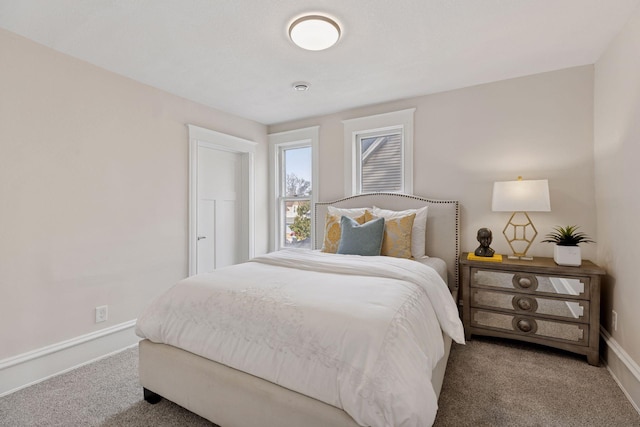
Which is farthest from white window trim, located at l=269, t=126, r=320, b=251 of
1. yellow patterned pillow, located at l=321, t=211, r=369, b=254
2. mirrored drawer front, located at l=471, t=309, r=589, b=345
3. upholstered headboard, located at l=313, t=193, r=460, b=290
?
mirrored drawer front, located at l=471, t=309, r=589, b=345

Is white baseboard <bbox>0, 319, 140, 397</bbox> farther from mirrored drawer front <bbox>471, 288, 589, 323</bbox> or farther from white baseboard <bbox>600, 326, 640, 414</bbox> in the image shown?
white baseboard <bbox>600, 326, 640, 414</bbox>

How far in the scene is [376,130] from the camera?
3484 mm

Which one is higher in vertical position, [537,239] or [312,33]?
[312,33]

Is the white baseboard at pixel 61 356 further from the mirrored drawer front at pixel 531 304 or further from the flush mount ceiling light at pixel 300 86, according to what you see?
the mirrored drawer front at pixel 531 304

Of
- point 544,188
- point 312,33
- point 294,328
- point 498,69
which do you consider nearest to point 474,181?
point 544,188

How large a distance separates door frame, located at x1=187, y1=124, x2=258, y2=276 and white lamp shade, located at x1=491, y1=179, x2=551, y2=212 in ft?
9.21

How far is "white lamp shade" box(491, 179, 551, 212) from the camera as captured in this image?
237cm

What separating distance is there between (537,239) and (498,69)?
153 centimetres

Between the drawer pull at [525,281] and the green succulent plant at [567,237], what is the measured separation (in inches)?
12.3

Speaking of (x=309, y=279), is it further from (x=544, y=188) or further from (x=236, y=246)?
(x=236, y=246)

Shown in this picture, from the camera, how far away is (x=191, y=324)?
5.32ft

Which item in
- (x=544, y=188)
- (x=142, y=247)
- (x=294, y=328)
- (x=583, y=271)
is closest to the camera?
(x=294, y=328)

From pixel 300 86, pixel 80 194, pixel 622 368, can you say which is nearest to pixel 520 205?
pixel 622 368

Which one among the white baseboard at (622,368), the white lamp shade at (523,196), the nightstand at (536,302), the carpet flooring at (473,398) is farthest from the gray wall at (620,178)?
the white lamp shade at (523,196)
